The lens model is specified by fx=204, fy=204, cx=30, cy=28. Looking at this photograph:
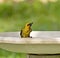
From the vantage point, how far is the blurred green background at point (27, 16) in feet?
5.37

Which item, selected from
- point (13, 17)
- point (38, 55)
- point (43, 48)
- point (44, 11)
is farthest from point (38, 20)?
point (43, 48)

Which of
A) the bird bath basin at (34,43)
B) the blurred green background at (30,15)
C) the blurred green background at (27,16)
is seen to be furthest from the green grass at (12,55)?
the bird bath basin at (34,43)

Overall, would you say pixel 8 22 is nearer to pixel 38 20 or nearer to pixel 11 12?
→ pixel 11 12

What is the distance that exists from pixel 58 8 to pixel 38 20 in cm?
Answer: 19

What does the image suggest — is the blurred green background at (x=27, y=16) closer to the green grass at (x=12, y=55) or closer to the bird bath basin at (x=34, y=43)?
the green grass at (x=12, y=55)

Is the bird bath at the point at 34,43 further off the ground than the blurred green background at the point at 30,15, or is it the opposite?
the blurred green background at the point at 30,15

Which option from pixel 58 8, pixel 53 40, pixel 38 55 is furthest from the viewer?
pixel 58 8

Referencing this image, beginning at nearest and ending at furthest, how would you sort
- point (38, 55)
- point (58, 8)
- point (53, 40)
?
point (53, 40) → point (38, 55) → point (58, 8)

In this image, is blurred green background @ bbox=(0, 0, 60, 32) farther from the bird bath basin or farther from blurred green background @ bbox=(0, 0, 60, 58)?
the bird bath basin

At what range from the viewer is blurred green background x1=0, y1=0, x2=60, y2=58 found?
64.4 inches

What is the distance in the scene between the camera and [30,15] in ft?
5.43

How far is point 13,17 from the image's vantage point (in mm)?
1657

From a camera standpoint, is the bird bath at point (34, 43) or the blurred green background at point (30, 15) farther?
the blurred green background at point (30, 15)

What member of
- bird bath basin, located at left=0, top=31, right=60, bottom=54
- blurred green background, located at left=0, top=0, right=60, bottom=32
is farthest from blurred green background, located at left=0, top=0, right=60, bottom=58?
bird bath basin, located at left=0, top=31, right=60, bottom=54
